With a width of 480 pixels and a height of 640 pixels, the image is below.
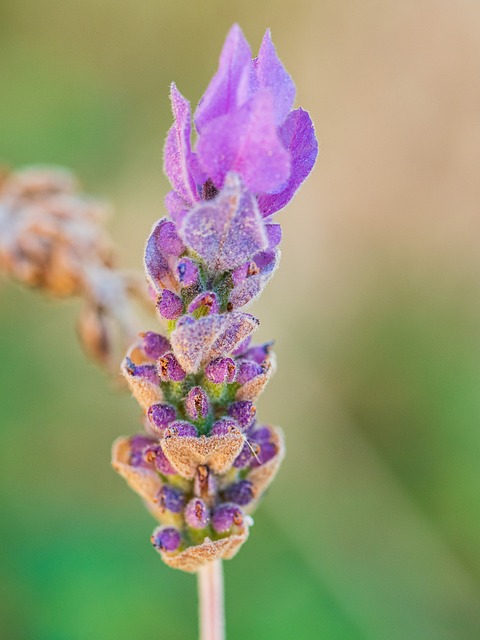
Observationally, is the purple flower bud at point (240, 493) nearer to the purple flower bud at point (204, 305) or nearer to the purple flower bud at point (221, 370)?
the purple flower bud at point (221, 370)

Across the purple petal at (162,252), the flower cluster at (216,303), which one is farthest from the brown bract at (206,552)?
the purple petal at (162,252)

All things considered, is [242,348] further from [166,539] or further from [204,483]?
[166,539]

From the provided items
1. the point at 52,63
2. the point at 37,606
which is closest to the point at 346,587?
the point at 37,606

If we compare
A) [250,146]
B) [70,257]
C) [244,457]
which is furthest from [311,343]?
[250,146]

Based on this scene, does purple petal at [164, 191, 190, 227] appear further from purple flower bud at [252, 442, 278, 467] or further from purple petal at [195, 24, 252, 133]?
purple flower bud at [252, 442, 278, 467]

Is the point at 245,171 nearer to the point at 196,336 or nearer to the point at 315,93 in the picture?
the point at 196,336
